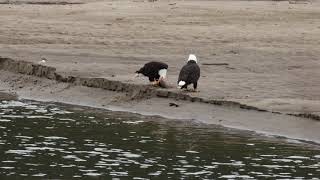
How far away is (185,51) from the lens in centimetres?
2464

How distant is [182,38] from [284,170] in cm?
1560

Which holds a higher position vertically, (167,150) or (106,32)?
(106,32)

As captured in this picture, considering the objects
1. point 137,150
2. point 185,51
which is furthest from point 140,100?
point 185,51

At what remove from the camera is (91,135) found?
48.1ft

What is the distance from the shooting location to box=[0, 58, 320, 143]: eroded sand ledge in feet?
51.0

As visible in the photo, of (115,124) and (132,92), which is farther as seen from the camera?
(132,92)

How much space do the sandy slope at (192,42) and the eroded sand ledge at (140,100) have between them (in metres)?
0.45

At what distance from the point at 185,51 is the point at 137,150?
37.9ft

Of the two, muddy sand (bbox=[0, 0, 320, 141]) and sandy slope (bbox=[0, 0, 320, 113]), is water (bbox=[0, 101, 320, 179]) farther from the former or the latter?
sandy slope (bbox=[0, 0, 320, 113])

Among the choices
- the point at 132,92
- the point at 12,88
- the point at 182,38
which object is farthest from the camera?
the point at 182,38

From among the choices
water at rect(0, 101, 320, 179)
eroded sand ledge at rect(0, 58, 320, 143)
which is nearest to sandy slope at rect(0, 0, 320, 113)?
eroded sand ledge at rect(0, 58, 320, 143)

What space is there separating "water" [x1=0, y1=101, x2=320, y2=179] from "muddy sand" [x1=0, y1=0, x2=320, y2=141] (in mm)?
1067

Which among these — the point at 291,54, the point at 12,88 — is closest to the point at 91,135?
the point at 12,88

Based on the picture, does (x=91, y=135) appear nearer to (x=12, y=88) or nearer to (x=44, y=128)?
(x=44, y=128)
